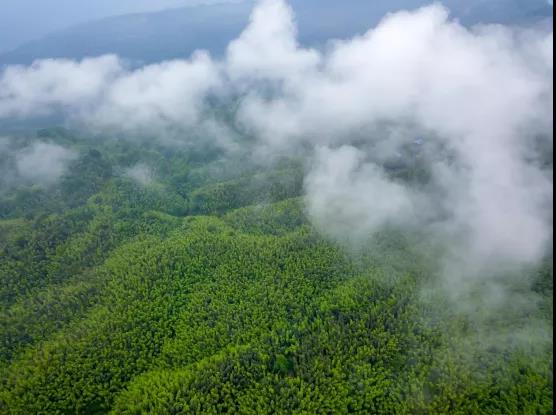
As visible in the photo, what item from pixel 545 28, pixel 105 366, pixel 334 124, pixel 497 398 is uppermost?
pixel 545 28

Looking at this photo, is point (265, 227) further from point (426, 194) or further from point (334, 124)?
point (334, 124)

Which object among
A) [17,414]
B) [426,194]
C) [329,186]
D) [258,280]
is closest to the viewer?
[17,414]

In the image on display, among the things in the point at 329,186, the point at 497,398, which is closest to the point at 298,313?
the point at 497,398

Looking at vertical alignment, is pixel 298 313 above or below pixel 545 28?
below

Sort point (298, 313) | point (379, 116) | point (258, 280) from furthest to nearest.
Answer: point (379, 116) → point (258, 280) → point (298, 313)

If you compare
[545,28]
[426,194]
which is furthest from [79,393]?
[545,28]

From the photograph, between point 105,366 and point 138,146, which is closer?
point 105,366
